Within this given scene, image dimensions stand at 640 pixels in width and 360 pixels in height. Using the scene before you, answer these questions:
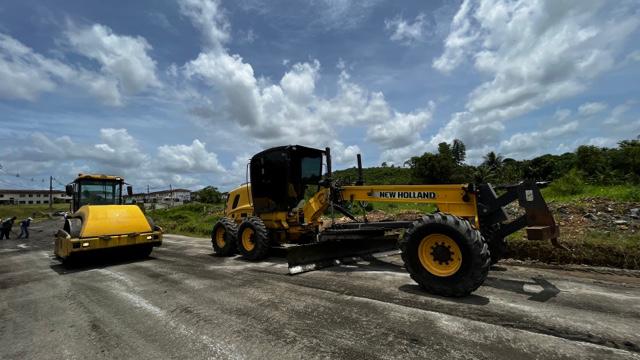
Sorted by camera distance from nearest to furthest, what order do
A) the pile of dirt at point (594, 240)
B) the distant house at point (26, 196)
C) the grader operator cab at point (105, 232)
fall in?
the pile of dirt at point (594, 240) → the grader operator cab at point (105, 232) → the distant house at point (26, 196)

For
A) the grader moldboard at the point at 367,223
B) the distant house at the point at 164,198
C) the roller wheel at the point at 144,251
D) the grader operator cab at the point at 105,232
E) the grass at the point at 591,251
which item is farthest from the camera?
the distant house at the point at 164,198

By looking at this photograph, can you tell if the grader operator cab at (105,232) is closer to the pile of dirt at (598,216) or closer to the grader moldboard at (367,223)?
the grader moldboard at (367,223)

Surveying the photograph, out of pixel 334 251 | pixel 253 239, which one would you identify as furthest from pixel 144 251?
pixel 334 251

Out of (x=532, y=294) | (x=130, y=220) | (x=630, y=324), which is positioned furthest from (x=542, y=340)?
(x=130, y=220)

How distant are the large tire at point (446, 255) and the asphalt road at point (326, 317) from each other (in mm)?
204

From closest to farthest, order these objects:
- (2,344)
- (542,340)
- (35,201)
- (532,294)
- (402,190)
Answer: (542,340)
(2,344)
(532,294)
(402,190)
(35,201)

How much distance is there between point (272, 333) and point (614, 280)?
17.6 feet

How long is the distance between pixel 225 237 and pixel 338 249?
12.0 ft

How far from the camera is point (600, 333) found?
3.84 meters

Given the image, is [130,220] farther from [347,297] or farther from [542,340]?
[542,340]

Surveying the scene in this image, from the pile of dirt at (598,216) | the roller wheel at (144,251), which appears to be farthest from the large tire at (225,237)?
the pile of dirt at (598,216)

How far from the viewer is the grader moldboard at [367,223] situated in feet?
17.5

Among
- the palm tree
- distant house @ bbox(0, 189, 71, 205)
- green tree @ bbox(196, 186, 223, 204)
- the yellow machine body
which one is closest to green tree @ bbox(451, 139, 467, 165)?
the palm tree

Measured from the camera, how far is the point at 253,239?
942cm
